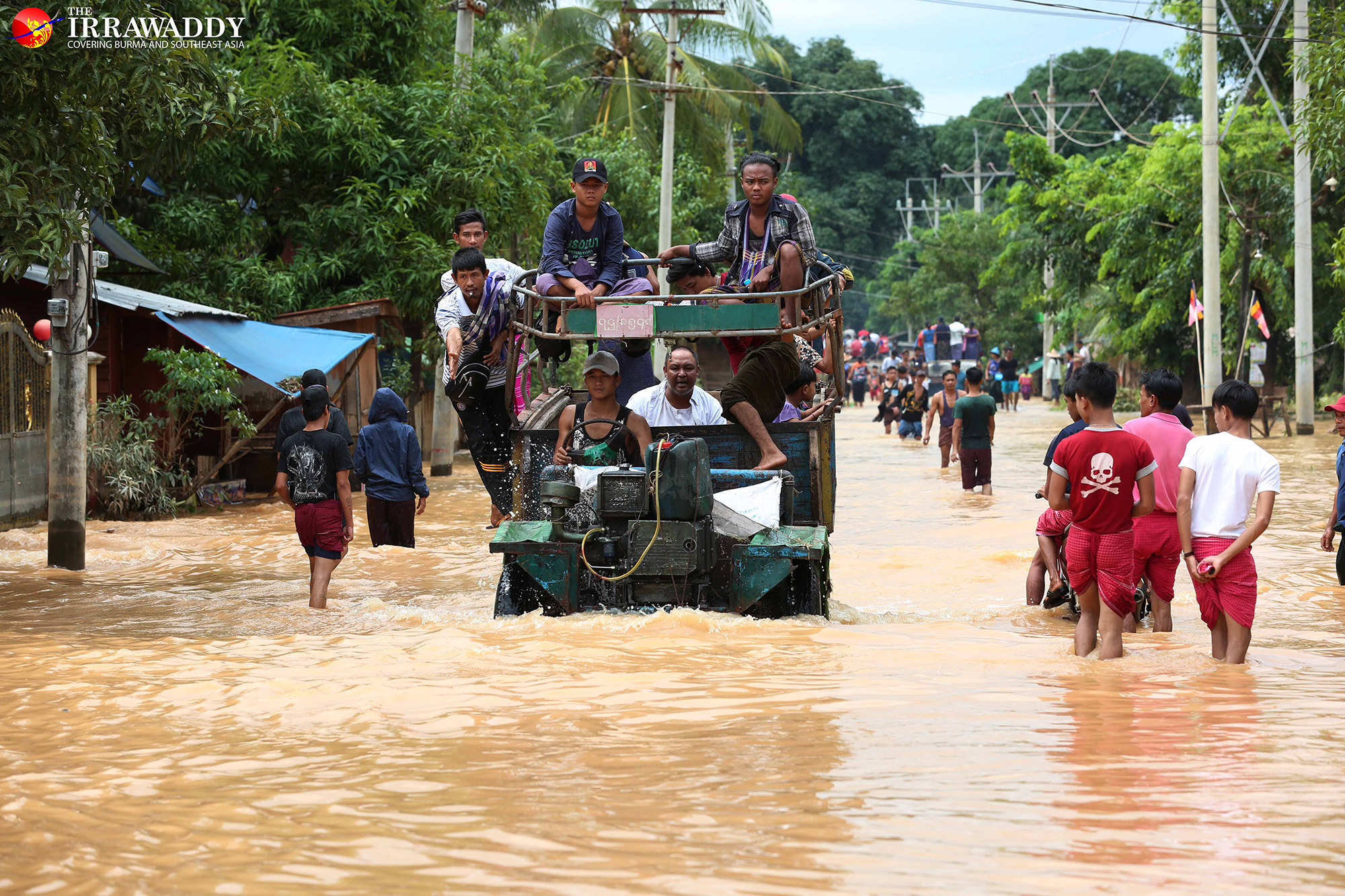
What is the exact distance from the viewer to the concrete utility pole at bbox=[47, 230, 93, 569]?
1109cm

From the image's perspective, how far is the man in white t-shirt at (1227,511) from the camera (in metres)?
6.68

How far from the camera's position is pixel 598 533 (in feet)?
25.3

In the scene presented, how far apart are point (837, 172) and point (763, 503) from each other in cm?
6944

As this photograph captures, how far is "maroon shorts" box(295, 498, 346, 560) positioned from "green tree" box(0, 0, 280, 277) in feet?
7.47

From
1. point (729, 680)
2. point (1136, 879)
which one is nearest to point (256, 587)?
point (729, 680)

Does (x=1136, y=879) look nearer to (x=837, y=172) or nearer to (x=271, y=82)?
(x=271, y=82)

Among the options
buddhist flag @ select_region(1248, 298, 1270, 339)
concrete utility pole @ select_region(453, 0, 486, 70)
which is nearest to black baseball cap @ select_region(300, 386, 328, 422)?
concrete utility pole @ select_region(453, 0, 486, 70)

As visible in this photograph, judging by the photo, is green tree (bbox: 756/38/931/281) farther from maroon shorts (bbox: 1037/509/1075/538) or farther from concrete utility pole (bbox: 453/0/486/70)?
maroon shorts (bbox: 1037/509/1075/538)

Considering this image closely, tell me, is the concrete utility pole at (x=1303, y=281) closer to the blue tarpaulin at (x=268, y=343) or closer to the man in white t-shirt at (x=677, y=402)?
the blue tarpaulin at (x=268, y=343)

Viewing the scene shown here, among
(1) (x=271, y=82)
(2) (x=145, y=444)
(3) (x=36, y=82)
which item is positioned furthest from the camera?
(1) (x=271, y=82)

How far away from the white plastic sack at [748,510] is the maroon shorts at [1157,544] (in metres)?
2.03

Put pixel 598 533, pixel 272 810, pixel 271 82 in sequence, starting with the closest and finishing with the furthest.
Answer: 1. pixel 272 810
2. pixel 598 533
3. pixel 271 82

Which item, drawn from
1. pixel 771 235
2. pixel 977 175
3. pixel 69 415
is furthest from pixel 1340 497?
pixel 977 175

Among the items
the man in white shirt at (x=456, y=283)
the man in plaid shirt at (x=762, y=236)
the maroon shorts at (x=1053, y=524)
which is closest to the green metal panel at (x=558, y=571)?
the man in white shirt at (x=456, y=283)
